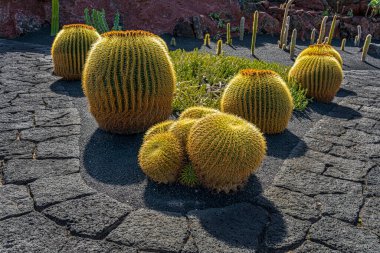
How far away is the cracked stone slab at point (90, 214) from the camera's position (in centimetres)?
272

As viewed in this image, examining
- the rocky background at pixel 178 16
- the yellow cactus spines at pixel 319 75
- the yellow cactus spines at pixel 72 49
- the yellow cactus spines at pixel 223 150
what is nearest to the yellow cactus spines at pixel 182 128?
the yellow cactus spines at pixel 223 150

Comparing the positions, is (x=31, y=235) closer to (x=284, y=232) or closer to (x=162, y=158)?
(x=162, y=158)

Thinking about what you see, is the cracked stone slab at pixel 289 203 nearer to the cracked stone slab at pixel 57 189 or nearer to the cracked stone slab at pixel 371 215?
the cracked stone slab at pixel 371 215

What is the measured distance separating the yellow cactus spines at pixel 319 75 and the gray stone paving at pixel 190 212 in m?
1.30

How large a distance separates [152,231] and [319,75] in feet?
13.3

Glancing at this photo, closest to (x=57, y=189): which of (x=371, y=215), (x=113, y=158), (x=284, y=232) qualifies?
(x=113, y=158)

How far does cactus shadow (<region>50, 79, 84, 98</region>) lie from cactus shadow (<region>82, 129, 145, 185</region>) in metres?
1.57

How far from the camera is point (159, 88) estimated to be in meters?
4.09

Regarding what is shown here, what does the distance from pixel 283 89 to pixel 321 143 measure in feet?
2.50

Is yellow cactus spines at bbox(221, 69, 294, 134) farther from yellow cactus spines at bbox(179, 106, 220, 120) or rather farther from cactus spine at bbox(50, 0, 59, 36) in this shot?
cactus spine at bbox(50, 0, 59, 36)

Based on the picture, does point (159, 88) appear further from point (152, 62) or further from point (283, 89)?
point (283, 89)

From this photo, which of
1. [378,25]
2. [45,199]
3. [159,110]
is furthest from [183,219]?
[378,25]

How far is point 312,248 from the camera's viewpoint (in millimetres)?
2658

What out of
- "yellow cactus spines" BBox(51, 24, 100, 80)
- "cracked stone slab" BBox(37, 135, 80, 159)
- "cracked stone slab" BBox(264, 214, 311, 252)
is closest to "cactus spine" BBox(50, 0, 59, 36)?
"yellow cactus spines" BBox(51, 24, 100, 80)
